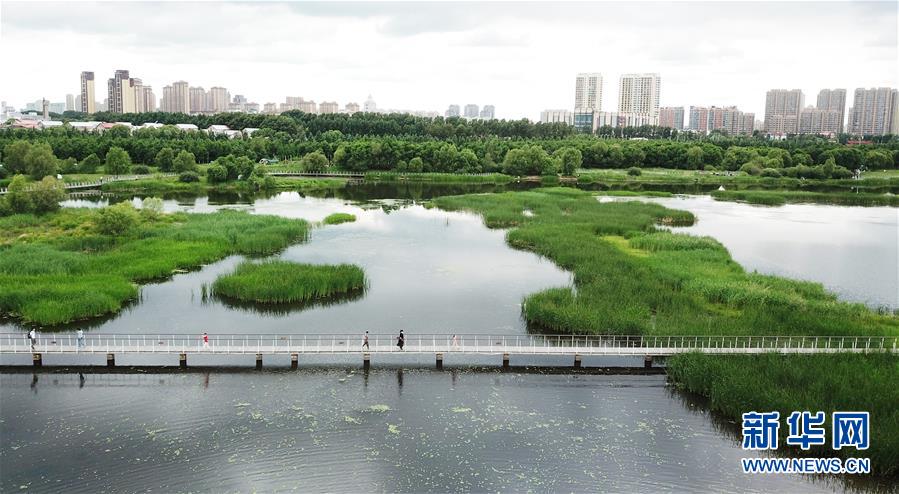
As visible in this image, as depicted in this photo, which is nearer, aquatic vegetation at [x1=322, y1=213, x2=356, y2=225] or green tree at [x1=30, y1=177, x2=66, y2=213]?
green tree at [x1=30, y1=177, x2=66, y2=213]

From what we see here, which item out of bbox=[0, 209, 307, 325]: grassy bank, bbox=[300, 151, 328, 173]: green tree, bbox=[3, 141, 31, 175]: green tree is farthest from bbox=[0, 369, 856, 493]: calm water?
bbox=[300, 151, 328, 173]: green tree

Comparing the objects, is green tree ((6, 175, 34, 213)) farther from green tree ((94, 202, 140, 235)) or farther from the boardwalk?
the boardwalk

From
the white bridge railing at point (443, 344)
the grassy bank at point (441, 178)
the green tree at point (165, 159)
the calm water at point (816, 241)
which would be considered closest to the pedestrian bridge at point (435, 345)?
the white bridge railing at point (443, 344)

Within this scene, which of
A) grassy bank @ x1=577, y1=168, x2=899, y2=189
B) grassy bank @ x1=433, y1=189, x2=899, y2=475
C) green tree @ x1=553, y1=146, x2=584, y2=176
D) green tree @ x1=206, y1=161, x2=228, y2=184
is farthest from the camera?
green tree @ x1=553, y1=146, x2=584, y2=176

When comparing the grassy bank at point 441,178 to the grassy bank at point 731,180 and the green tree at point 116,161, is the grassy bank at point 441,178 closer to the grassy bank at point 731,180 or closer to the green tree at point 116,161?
the grassy bank at point 731,180

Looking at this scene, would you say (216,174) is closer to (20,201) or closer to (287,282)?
(20,201)

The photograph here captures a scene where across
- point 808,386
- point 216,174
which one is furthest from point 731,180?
point 808,386

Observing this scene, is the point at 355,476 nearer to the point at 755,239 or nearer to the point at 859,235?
the point at 755,239
